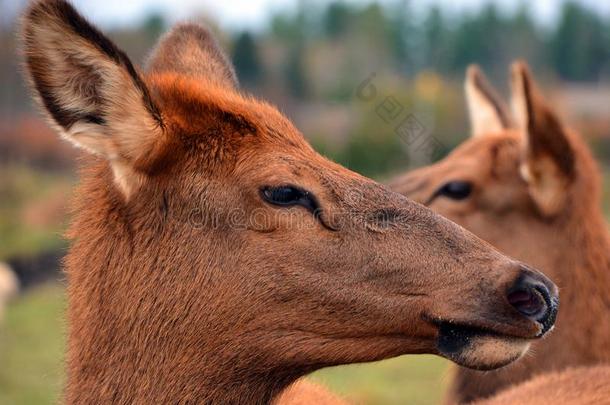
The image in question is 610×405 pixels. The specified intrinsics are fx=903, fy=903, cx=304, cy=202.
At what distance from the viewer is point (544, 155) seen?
6.71m

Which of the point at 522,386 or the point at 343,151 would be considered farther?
the point at 343,151

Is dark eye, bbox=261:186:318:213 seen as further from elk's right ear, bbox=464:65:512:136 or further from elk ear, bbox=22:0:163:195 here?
elk's right ear, bbox=464:65:512:136

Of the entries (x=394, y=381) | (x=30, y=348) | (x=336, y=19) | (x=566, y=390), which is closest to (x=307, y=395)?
(x=566, y=390)

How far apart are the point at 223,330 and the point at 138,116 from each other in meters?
1.01

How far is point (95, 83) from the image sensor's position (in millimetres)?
3951

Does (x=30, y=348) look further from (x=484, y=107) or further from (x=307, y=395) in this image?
(x=307, y=395)

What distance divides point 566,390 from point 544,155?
2.22 metres

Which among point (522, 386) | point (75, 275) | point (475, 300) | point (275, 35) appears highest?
point (475, 300)

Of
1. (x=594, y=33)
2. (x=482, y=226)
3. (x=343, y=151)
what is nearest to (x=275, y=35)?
(x=594, y=33)

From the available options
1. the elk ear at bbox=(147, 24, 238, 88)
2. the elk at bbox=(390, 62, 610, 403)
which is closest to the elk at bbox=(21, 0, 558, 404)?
the elk ear at bbox=(147, 24, 238, 88)

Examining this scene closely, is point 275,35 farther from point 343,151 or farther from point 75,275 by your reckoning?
point 75,275

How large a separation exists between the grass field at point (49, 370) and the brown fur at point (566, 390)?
4.87m

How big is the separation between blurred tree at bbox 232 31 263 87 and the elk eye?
2985 cm

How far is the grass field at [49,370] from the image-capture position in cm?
Result: 1170
